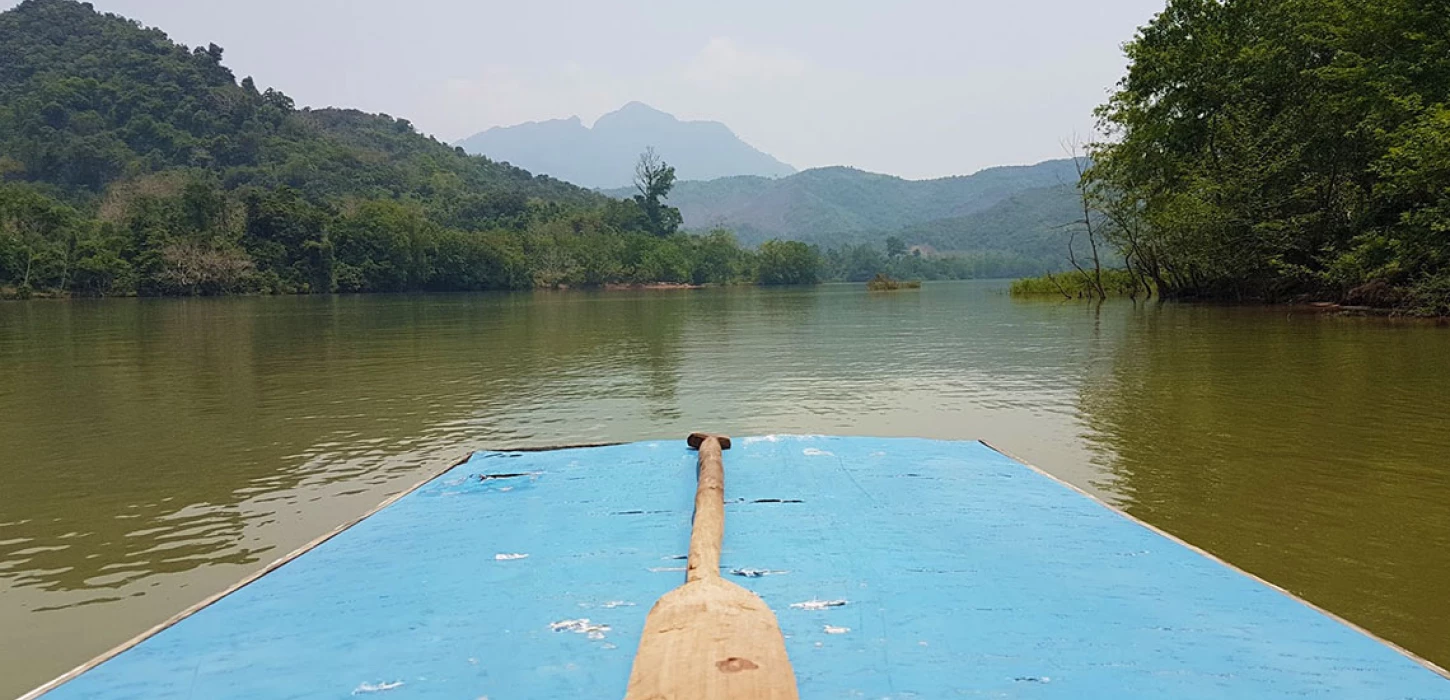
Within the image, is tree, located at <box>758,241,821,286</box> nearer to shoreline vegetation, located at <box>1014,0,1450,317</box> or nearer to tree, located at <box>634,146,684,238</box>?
tree, located at <box>634,146,684,238</box>

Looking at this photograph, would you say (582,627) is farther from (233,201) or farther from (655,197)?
(655,197)

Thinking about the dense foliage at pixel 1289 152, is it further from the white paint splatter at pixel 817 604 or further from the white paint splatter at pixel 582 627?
the white paint splatter at pixel 582 627

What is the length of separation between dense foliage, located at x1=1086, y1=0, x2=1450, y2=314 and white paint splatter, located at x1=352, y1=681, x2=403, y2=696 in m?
21.2

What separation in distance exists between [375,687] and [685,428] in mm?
6094

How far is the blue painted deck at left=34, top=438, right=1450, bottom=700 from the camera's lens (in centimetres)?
225

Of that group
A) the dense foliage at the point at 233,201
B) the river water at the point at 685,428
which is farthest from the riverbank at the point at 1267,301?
the dense foliage at the point at 233,201

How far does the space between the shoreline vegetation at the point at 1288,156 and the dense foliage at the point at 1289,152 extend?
0.17ft

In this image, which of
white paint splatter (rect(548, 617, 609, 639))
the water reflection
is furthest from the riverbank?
white paint splatter (rect(548, 617, 609, 639))

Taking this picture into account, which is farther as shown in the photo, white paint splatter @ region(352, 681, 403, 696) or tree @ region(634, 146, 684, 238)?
tree @ region(634, 146, 684, 238)

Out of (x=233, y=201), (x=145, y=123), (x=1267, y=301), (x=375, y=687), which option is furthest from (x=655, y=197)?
(x=375, y=687)

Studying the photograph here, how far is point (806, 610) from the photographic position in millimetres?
2691

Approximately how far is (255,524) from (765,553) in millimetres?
3751

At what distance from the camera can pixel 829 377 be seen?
12273 millimetres

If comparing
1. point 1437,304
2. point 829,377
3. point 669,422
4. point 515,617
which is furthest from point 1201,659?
point 1437,304
